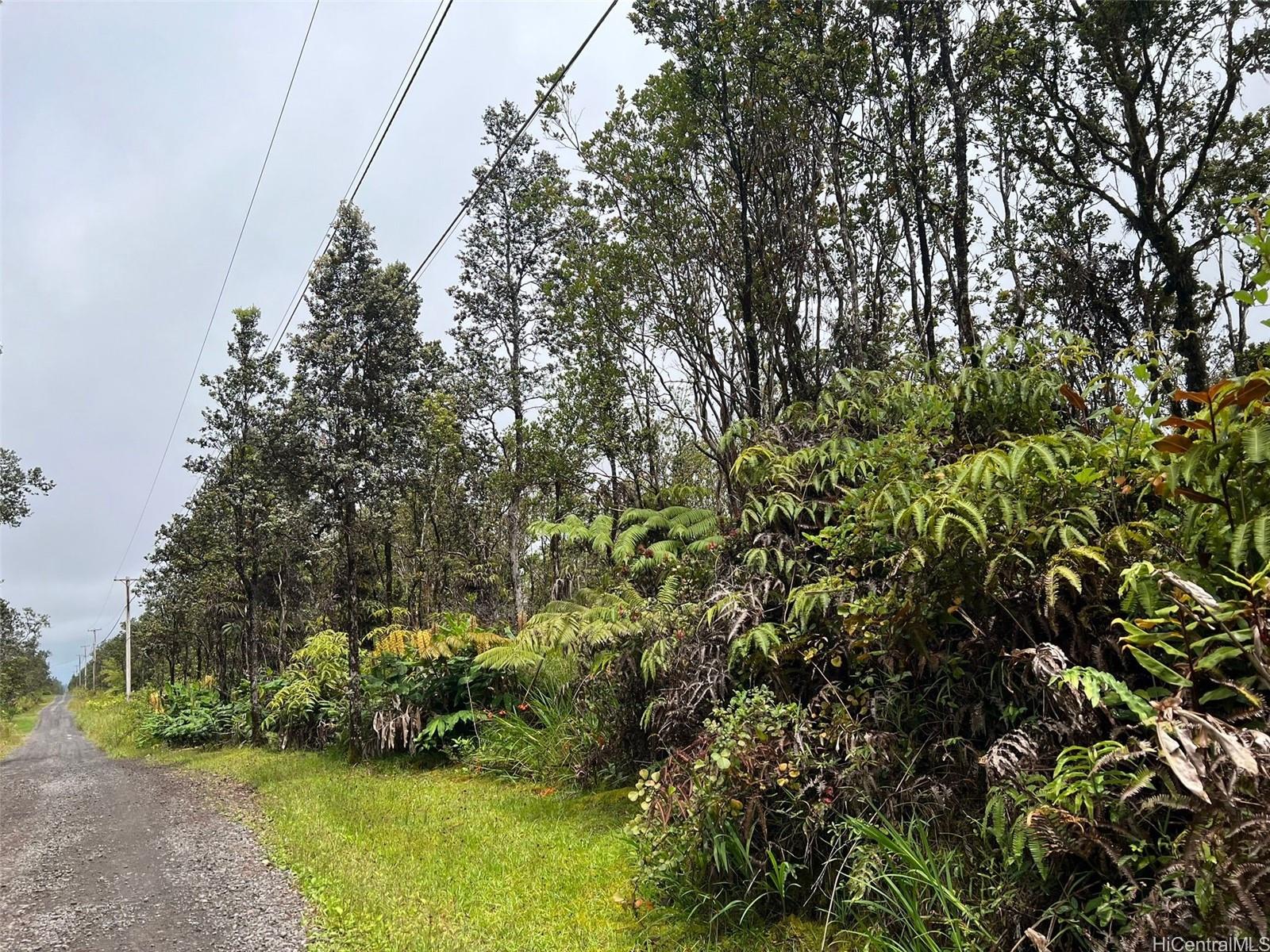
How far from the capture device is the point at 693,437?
37.7ft

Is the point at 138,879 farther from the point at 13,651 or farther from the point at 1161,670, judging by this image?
the point at 13,651

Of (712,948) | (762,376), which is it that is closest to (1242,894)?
(712,948)

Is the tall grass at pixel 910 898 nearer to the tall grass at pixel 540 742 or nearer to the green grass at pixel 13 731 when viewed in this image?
the tall grass at pixel 540 742

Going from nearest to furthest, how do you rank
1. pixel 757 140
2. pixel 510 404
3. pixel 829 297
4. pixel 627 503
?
pixel 757 140 → pixel 829 297 → pixel 627 503 → pixel 510 404

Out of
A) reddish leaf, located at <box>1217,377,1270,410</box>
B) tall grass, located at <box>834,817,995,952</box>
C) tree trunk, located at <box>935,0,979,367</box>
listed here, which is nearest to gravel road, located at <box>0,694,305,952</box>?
tall grass, located at <box>834,817,995,952</box>

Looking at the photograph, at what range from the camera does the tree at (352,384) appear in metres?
11.0

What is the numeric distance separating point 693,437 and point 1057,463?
8.00 meters

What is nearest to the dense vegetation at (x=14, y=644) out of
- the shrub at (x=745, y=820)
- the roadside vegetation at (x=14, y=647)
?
the roadside vegetation at (x=14, y=647)

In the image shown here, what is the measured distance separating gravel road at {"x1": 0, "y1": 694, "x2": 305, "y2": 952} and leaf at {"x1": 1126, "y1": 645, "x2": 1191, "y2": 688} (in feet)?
15.0

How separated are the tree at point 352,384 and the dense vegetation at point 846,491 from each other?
0.06m

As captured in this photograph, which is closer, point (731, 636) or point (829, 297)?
point (731, 636)

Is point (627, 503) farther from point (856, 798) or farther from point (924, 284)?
point (856, 798)

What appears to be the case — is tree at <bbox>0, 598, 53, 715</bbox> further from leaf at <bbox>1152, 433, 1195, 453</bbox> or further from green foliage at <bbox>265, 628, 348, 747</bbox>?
leaf at <bbox>1152, 433, 1195, 453</bbox>

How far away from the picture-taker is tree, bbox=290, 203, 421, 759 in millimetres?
11023
